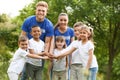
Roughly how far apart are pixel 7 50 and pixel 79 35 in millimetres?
25918

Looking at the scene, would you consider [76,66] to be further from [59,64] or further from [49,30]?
[49,30]

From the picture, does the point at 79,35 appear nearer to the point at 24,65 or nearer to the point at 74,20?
the point at 24,65

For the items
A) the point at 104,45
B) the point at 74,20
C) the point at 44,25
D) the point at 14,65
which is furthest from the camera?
the point at 104,45

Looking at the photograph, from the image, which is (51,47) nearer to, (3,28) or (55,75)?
(55,75)

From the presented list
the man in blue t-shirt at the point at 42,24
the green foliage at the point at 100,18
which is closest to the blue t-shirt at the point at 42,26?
the man in blue t-shirt at the point at 42,24

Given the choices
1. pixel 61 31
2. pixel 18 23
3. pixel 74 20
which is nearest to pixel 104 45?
pixel 74 20

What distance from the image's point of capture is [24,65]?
6.78 meters

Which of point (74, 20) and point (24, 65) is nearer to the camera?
point (24, 65)

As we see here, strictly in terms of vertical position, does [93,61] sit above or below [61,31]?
below

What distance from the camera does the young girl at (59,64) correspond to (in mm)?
7094

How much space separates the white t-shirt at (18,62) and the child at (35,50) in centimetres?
21

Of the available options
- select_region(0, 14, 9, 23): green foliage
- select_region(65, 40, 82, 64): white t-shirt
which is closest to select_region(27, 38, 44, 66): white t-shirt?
select_region(65, 40, 82, 64): white t-shirt

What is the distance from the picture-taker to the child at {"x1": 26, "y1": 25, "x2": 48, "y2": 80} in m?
6.72

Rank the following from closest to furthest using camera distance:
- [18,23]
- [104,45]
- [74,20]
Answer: [74,20] → [104,45] → [18,23]
